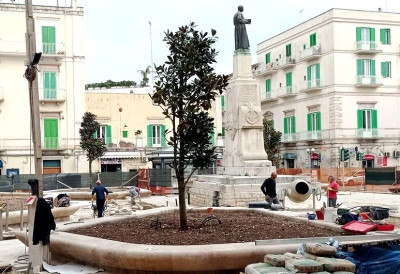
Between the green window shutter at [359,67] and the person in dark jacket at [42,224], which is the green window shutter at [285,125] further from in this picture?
the person in dark jacket at [42,224]

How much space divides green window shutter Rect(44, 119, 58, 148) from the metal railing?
73.0 feet

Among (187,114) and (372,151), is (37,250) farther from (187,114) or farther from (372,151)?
(372,151)

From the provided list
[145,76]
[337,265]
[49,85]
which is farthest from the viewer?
[145,76]

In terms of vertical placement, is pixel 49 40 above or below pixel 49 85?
above

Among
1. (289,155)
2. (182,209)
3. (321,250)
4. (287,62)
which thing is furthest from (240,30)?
(287,62)

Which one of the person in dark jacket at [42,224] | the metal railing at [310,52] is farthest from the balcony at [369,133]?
the person in dark jacket at [42,224]

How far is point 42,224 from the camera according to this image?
30.7ft

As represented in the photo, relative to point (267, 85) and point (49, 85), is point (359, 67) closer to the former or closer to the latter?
point (267, 85)

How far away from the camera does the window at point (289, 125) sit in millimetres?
53550

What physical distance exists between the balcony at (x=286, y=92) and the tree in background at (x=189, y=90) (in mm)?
42490

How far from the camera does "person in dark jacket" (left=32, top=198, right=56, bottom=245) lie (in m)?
9.30

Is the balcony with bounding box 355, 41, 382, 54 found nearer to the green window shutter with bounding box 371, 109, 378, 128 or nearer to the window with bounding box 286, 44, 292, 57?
the green window shutter with bounding box 371, 109, 378, 128

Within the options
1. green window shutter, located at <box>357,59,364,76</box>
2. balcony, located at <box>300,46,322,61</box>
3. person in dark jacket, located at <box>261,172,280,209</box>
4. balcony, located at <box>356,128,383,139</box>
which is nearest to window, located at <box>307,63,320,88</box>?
balcony, located at <box>300,46,322,61</box>

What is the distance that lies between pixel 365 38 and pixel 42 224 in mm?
43742
